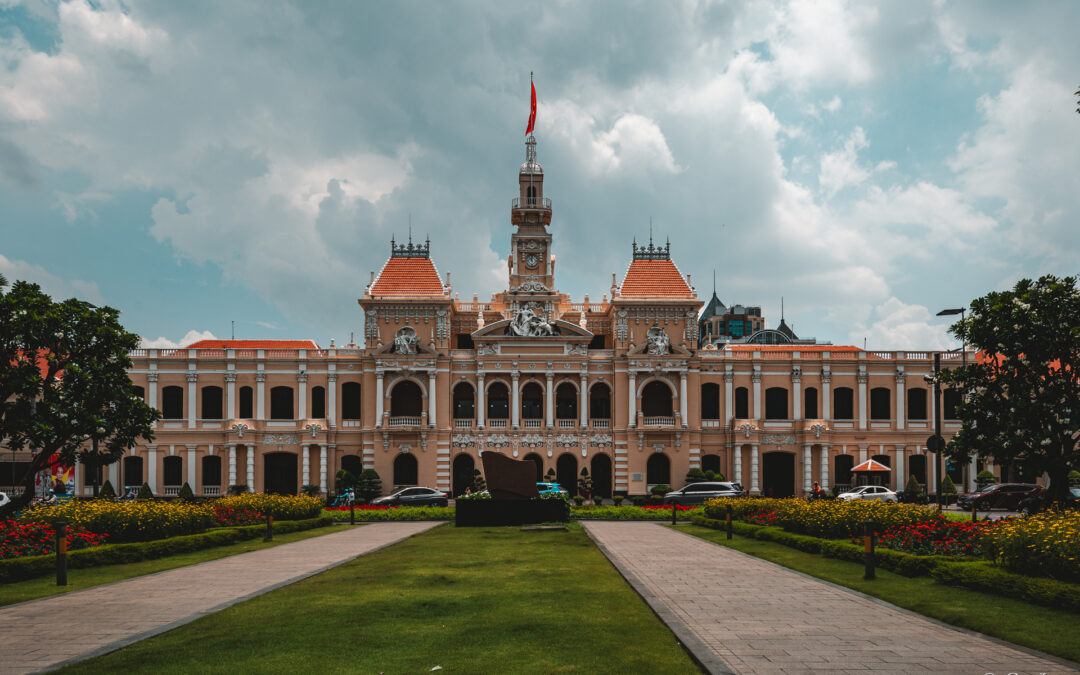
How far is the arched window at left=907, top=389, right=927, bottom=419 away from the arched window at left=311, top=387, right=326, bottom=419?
38.8 m

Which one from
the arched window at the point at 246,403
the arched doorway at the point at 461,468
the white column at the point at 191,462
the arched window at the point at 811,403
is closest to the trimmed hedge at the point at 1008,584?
the arched doorway at the point at 461,468

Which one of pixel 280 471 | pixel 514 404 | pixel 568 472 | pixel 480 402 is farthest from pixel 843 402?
pixel 280 471

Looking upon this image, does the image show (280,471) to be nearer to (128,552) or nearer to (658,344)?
(658,344)

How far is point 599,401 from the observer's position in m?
56.5

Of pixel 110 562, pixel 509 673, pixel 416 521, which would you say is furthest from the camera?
pixel 416 521

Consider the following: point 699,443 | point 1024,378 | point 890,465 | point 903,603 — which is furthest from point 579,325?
point 903,603

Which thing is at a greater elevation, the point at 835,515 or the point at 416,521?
the point at 835,515

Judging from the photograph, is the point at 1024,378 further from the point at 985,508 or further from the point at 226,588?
the point at 226,588

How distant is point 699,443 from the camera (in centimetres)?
5519

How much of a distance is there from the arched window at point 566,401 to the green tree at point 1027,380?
30690mm

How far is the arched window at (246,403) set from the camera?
54.9 metres

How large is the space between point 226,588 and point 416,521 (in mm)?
19834

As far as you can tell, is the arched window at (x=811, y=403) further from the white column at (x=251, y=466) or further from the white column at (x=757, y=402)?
the white column at (x=251, y=466)

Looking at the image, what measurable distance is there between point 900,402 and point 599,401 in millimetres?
19878
